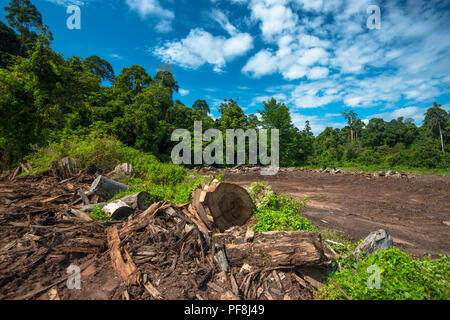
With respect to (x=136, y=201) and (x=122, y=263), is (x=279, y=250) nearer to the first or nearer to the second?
(x=122, y=263)

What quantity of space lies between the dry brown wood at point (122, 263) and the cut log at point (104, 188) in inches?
91.4

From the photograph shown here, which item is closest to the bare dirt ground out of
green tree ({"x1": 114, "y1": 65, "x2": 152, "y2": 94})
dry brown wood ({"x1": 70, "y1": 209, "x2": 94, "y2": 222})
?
dry brown wood ({"x1": 70, "y1": 209, "x2": 94, "y2": 222})

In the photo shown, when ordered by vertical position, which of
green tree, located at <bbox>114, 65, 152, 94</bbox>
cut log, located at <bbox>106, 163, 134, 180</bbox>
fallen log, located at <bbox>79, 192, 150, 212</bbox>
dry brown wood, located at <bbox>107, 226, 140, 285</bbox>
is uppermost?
green tree, located at <bbox>114, 65, 152, 94</bbox>

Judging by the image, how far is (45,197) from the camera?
4.68 metres

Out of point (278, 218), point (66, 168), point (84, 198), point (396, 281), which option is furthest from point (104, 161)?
point (396, 281)

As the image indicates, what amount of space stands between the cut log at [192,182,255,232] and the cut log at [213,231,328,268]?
0.86 meters

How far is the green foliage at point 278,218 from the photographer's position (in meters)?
3.28

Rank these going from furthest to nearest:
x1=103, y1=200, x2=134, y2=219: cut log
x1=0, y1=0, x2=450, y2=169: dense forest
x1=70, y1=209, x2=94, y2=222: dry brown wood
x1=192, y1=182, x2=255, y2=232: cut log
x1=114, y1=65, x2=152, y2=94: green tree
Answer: x1=114, y1=65, x2=152, y2=94: green tree, x1=0, y1=0, x2=450, y2=169: dense forest, x1=103, y1=200, x2=134, y2=219: cut log, x1=70, y1=209, x2=94, y2=222: dry brown wood, x1=192, y1=182, x2=255, y2=232: cut log

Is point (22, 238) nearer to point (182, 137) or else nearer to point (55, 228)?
point (55, 228)

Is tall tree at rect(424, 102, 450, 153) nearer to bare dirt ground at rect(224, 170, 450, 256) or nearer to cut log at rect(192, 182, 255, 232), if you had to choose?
bare dirt ground at rect(224, 170, 450, 256)

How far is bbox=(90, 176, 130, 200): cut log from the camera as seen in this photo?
4.83m
